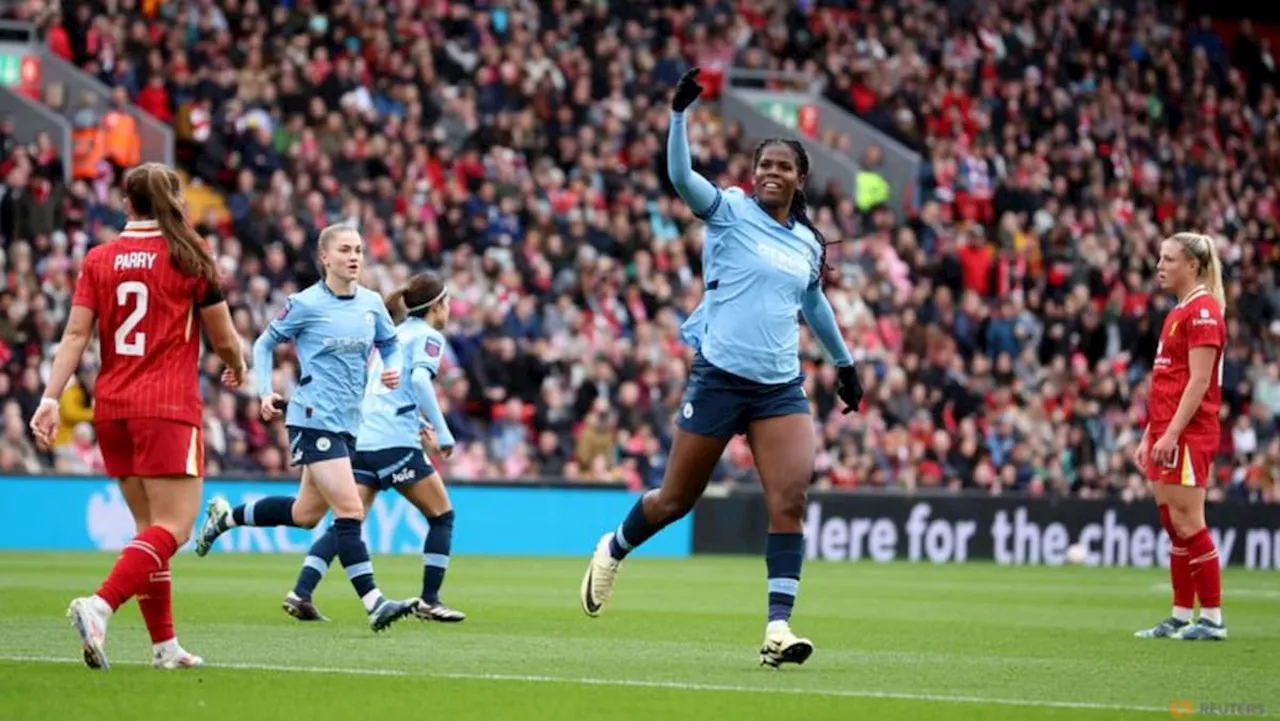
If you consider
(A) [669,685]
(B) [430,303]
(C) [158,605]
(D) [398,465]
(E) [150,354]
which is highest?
(B) [430,303]

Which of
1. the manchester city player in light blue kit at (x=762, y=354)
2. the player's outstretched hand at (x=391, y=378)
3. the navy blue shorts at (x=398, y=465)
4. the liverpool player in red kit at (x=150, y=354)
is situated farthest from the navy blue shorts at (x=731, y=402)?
the navy blue shorts at (x=398, y=465)

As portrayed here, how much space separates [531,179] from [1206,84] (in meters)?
15.7

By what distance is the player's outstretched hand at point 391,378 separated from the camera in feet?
45.2

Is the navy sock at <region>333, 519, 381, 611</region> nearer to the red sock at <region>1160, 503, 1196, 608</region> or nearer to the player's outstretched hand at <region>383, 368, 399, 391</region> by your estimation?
the player's outstretched hand at <region>383, 368, 399, 391</region>

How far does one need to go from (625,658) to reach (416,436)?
11.5ft

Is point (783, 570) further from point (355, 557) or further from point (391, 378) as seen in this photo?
point (391, 378)

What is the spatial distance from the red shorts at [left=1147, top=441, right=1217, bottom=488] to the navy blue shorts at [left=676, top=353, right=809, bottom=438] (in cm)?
376

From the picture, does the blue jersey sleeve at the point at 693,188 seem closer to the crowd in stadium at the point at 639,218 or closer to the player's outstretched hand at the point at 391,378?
the player's outstretched hand at the point at 391,378

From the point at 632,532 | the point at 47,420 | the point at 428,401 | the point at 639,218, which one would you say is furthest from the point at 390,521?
the point at 47,420

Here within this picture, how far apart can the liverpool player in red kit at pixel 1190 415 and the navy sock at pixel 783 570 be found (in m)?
3.72

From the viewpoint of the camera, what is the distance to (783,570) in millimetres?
11344

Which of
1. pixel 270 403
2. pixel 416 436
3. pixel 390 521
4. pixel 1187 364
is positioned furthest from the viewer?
pixel 390 521

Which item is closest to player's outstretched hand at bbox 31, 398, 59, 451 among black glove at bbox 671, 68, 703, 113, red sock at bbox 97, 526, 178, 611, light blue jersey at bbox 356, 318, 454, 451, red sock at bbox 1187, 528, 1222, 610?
red sock at bbox 97, 526, 178, 611

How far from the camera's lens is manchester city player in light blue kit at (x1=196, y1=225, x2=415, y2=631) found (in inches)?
536
